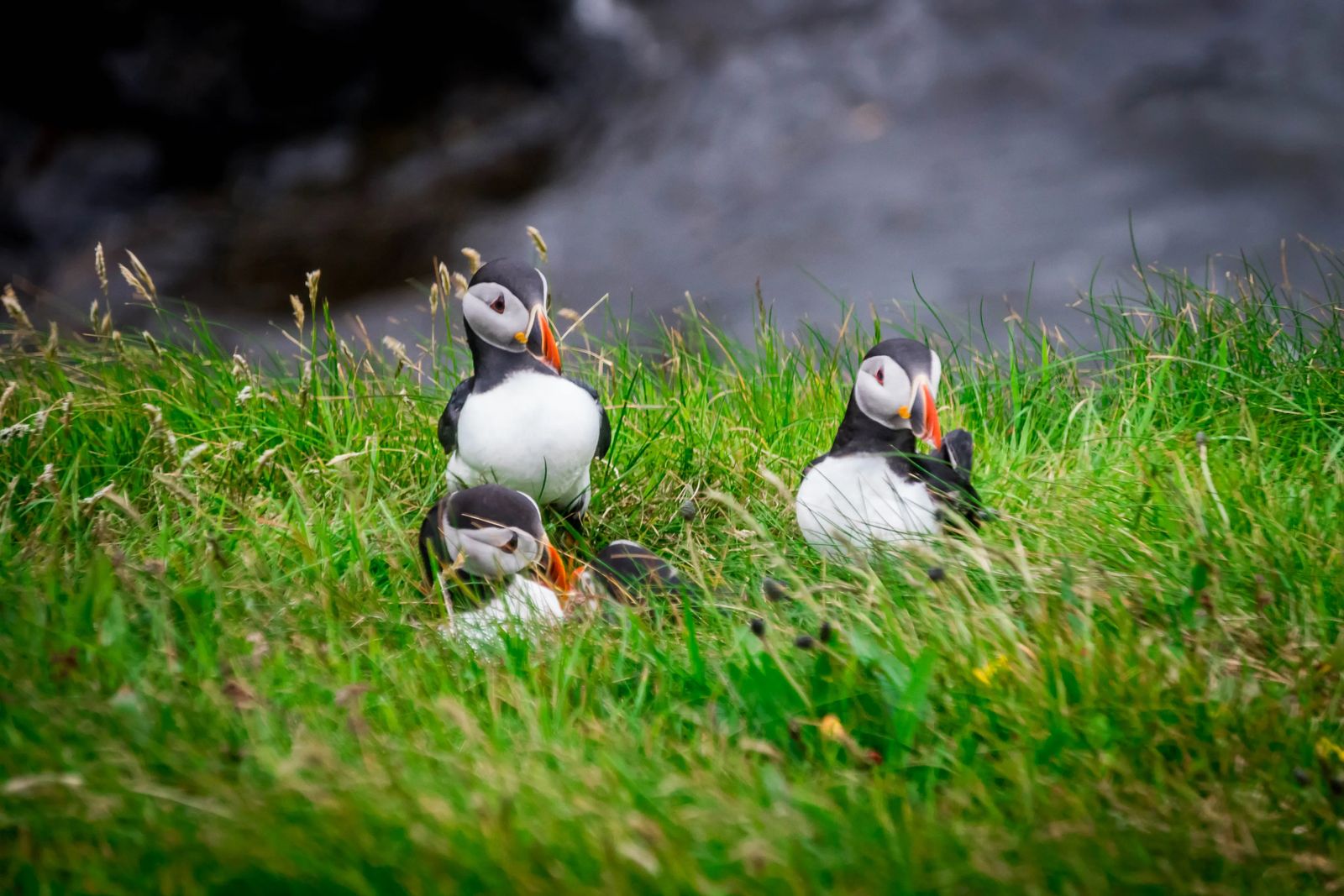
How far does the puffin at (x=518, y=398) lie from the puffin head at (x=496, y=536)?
157 millimetres

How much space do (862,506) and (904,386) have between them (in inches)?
14.0

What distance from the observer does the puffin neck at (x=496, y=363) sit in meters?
3.29

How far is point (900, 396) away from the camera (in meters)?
3.04

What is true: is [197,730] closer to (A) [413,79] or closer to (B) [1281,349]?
(B) [1281,349]

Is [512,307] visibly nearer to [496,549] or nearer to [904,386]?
[496,549]

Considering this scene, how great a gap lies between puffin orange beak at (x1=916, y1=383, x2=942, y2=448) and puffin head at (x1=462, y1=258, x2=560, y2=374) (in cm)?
106

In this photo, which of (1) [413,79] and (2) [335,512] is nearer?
(2) [335,512]

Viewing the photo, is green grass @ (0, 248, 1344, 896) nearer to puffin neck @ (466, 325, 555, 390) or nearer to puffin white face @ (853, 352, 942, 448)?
puffin white face @ (853, 352, 942, 448)

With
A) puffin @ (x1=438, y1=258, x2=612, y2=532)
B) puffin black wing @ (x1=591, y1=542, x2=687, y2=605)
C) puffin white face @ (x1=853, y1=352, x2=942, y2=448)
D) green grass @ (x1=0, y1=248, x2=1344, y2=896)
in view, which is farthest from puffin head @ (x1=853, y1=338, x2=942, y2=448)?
puffin @ (x1=438, y1=258, x2=612, y2=532)

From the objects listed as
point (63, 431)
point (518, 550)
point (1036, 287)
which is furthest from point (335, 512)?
point (1036, 287)

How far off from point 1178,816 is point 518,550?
1800mm

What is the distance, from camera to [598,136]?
11.6 meters

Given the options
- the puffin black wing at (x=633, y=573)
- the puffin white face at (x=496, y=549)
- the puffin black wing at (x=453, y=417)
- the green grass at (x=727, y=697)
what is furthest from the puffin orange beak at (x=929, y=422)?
the puffin black wing at (x=453, y=417)

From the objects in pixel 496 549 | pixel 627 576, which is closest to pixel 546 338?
pixel 496 549
